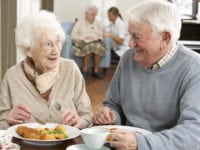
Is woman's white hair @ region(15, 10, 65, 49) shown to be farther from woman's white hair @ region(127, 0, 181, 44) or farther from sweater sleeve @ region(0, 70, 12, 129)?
woman's white hair @ region(127, 0, 181, 44)

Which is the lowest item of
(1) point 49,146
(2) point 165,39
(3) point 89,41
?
(3) point 89,41

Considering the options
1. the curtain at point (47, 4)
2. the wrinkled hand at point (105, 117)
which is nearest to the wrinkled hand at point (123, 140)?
the wrinkled hand at point (105, 117)

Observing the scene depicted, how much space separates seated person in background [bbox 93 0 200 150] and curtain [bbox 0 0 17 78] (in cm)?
351

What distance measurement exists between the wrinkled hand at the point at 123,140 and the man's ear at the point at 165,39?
1.44 feet

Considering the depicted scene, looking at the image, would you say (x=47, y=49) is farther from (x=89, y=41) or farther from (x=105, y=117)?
(x=89, y=41)

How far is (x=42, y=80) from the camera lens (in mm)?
1856

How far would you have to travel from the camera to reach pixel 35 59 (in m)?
1.93

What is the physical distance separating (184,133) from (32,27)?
87cm

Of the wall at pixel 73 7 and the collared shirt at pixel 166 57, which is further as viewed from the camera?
the wall at pixel 73 7

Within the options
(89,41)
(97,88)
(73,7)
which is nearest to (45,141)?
(97,88)

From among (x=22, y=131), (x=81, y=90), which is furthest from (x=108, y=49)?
(x=22, y=131)

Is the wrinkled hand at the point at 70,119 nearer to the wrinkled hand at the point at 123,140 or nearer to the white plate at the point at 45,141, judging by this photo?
→ the white plate at the point at 45,141

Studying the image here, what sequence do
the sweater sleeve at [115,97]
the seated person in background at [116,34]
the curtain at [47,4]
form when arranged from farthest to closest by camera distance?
the curtain at [47,4] < the seated person in background at [116,34] < the sweater sleeve at [115,97]

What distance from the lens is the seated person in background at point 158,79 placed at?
1.49m
